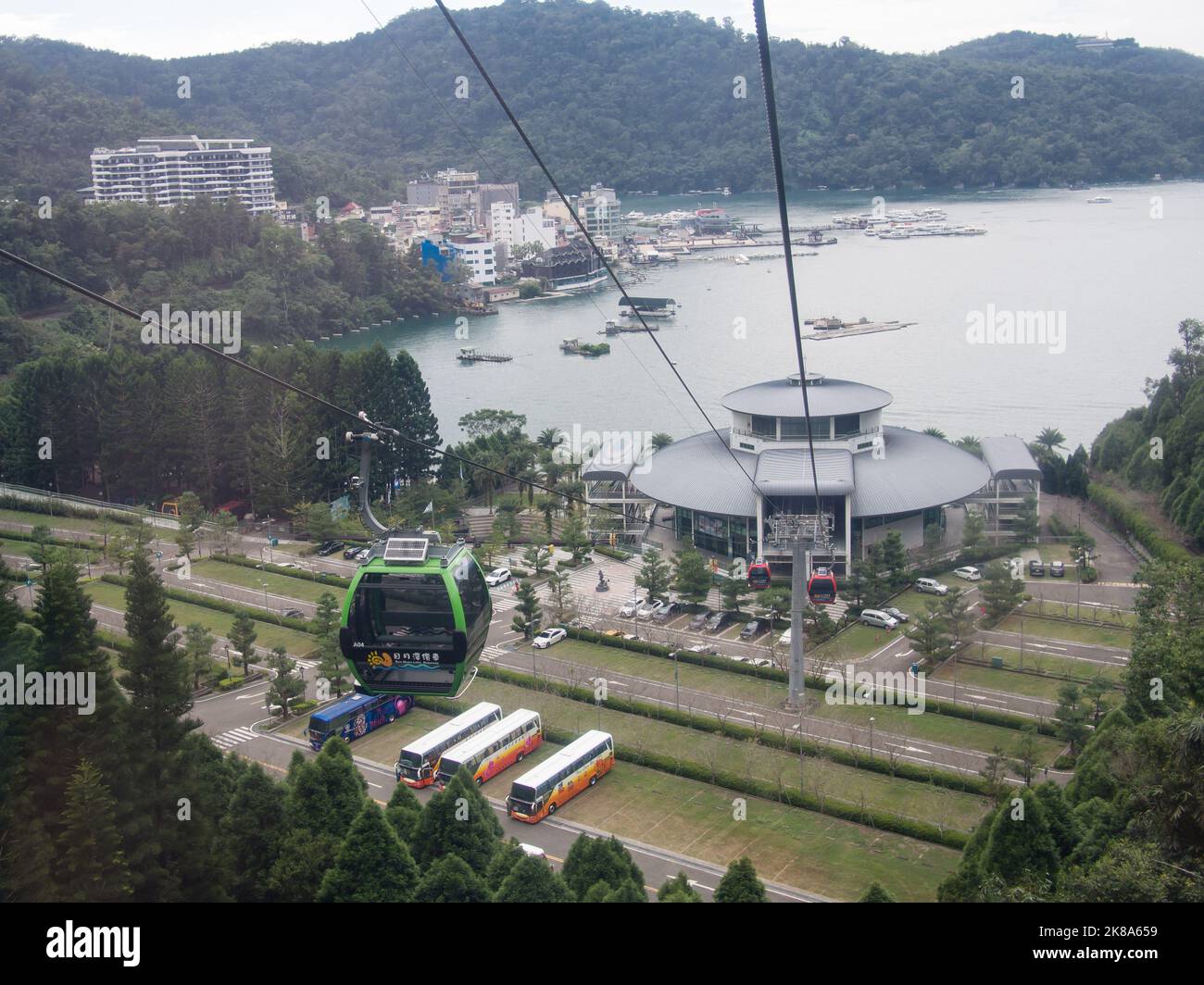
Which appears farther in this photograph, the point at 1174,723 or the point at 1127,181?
the point at 1127,181

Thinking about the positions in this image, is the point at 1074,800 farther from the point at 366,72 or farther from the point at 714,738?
the point at 366,72

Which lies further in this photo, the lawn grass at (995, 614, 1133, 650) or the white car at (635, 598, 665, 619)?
the white car at (635, 598, 665, 619)

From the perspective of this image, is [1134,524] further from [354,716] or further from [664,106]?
[664,106]

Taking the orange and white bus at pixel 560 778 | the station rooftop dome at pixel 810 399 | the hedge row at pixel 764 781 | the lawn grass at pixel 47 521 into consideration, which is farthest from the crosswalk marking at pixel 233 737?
the station rooftop dome at pixel 810 399

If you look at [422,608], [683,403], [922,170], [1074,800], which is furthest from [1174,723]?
[922,170]

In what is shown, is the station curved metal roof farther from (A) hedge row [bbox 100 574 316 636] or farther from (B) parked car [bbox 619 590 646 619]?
(A) hedge row [bbox 100 574 316 636]

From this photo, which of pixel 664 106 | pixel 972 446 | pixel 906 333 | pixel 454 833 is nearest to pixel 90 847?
pixel 454 833

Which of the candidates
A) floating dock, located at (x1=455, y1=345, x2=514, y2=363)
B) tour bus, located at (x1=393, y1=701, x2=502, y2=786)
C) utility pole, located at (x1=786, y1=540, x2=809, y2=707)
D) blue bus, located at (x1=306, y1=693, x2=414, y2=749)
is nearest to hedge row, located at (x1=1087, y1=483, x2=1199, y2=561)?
utility pole, located at (x1=786, y1=540, x2=809, y2=707)

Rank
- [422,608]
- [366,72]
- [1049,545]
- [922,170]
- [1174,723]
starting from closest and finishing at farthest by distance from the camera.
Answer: [422,608] < [1174,723] < [1049,545] < [922,170] < [366,72]
